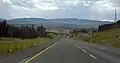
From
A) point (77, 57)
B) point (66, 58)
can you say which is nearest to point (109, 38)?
point (77, 57)

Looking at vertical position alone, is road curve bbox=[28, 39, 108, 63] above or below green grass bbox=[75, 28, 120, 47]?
above

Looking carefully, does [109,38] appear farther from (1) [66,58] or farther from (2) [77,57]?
(1) [66,58]

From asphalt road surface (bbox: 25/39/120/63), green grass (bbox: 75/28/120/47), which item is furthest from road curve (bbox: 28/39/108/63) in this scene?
green grass (bbox: 75/28/120/47)

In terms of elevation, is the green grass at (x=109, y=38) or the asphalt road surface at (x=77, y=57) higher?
the asphalt road surface at (x=77, y=57)

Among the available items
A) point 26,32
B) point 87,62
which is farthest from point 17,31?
point 87,62

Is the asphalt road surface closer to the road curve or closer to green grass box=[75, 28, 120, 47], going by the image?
the road curve

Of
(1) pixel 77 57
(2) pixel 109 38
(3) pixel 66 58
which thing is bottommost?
(2) pixel 109 38

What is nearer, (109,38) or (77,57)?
(77,57)

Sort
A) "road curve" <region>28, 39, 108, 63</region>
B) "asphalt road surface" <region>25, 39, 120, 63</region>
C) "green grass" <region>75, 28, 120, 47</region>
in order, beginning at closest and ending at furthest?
"road curve" <region>28, 39, 108, 63</region>
"asphalt road surface" <region>25, 39, 120, 63</region>
"green grass" <region>75, 28, 120, 47</region>

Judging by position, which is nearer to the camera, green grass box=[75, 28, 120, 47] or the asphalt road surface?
the asphalt road surface

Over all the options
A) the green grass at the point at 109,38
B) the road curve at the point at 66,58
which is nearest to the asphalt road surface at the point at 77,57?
the road curve at the point at 66,58

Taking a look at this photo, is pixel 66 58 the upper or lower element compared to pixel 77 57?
upper

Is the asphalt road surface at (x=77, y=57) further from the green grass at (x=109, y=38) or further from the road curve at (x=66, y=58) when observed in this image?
the green grass at (x=109, y=38)

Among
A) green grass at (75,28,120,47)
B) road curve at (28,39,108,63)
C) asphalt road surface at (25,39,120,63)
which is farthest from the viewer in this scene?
green grass at (75,28,120,47)
